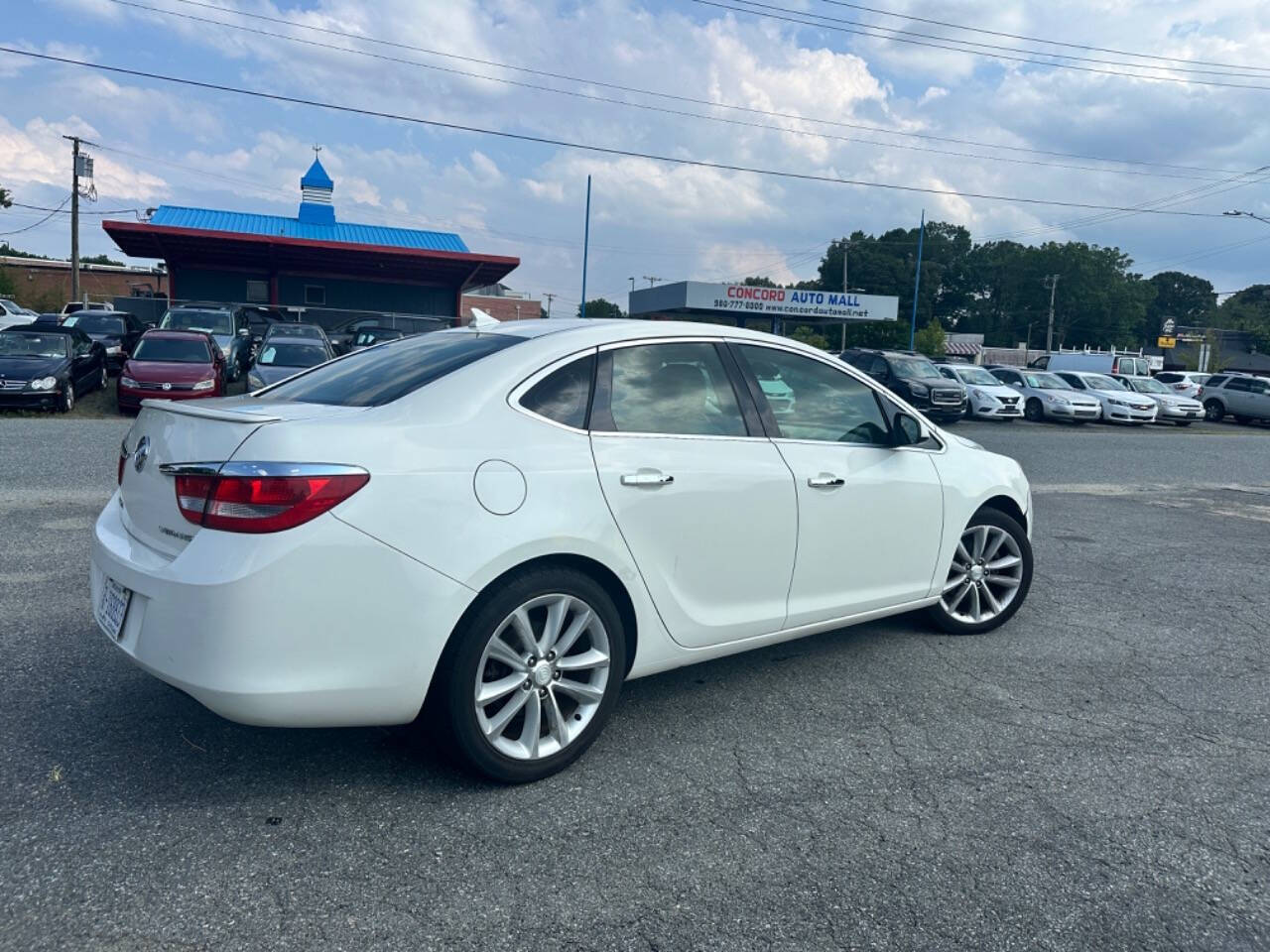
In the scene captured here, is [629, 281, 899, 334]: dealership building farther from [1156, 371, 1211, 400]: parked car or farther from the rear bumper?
the rear bumper

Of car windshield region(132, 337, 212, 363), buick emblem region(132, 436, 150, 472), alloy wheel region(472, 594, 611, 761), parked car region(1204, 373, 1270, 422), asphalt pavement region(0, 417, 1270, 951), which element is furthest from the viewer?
parked car region(1204, 373, 1270, 422)

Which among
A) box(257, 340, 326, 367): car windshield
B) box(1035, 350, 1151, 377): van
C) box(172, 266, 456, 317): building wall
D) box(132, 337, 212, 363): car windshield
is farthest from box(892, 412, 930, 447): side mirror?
box(1035, 350, 1151, 377): van

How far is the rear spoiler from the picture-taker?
10.3 ft

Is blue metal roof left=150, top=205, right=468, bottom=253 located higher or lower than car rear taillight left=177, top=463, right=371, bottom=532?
higher

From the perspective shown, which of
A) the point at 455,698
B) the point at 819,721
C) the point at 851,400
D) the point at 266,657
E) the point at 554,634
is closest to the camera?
the point at 266,657

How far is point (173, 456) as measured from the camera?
3.17 m

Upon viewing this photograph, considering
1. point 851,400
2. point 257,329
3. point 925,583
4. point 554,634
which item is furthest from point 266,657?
point 257,329

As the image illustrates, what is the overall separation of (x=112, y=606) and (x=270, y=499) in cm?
90

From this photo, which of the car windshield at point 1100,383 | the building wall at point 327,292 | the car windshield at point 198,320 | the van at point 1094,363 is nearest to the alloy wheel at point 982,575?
the car windshield at point 198,320

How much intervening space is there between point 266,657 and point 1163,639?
4820mm

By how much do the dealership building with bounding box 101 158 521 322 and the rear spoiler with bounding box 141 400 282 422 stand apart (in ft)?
94.9

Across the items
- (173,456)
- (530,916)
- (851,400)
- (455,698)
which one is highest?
(851,400)

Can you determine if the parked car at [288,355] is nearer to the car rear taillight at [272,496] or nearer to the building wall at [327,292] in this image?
the car rear taillight at [272,496]

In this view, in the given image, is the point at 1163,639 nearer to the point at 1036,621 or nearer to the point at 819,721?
the point at 1036,621
